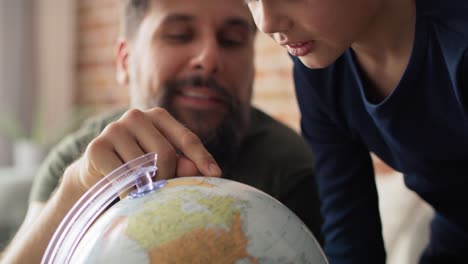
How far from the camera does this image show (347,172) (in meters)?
1.10

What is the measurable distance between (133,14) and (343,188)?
595 millimetres

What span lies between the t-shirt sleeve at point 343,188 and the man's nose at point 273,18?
1.05 ft

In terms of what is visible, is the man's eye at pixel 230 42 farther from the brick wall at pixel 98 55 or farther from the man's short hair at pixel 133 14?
the brick wall at pixel 98 55

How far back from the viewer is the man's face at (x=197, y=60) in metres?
1.08

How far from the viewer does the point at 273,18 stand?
27.8 inches

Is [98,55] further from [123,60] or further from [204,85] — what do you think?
[204,85]

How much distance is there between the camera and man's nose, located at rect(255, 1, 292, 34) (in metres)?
0.71

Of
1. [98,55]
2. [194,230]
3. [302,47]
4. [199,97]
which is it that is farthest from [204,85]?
[98,55]

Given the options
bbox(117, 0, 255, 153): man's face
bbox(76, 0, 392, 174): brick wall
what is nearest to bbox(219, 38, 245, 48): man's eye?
bbox(117, 0, 255, 153): man's face

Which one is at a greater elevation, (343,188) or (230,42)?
(230,42)

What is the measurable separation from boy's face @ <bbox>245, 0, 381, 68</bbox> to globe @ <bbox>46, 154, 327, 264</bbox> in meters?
0.22

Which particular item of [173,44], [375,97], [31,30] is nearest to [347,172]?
[375,97]

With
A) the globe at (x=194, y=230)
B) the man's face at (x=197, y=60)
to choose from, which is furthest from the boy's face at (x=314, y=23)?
the man's face at (x=197, y=60)

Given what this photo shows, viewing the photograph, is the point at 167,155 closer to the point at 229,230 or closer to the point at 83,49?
the point at 229,230
